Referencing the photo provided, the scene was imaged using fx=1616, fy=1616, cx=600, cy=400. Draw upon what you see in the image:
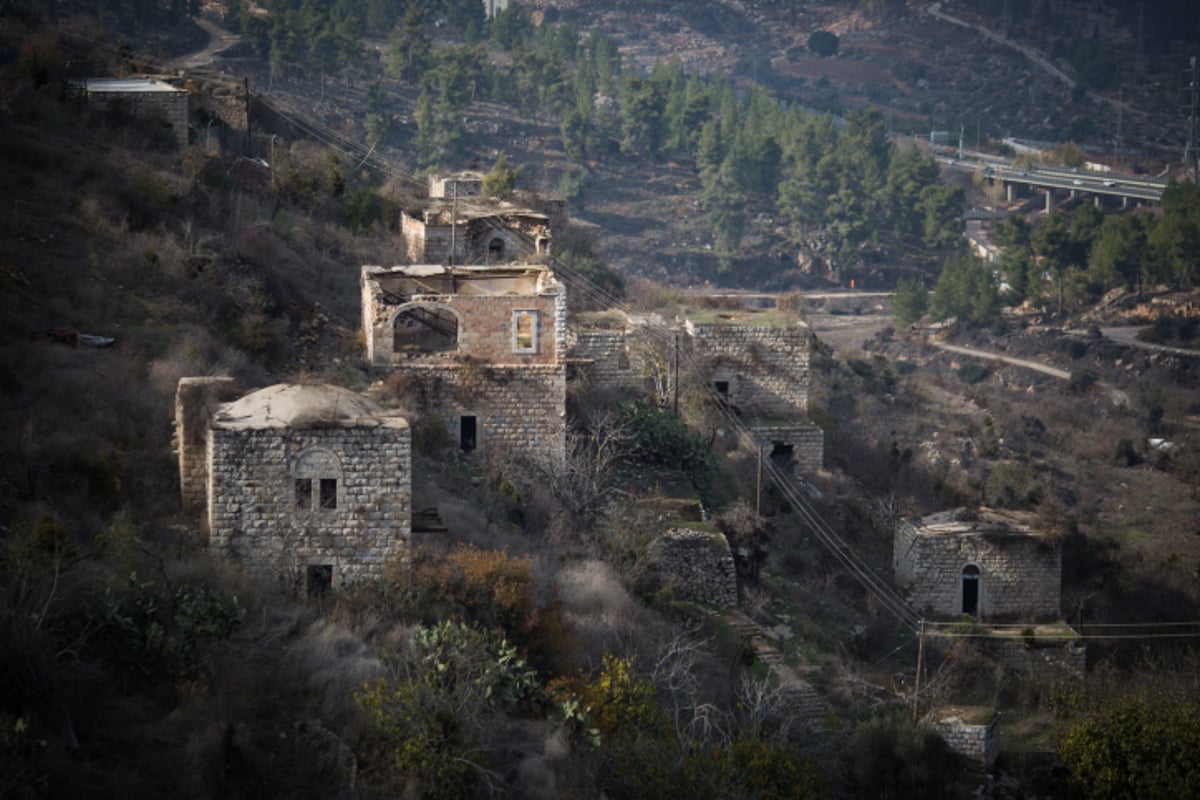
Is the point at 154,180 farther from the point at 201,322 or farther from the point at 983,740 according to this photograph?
the point at 983,740

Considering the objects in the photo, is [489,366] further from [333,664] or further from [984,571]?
[984,571]

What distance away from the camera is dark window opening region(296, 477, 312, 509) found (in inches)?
716

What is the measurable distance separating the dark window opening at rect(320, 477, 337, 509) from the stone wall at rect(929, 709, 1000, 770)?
965cm

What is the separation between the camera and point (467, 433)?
82.5ft

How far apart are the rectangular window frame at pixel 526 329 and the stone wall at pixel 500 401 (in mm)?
488

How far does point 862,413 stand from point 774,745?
2884 centimetres

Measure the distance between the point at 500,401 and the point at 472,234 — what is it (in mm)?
10216

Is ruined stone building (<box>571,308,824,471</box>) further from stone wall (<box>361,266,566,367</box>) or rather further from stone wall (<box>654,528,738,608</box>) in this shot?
stone wall (<box>654,528,738,608</box>)

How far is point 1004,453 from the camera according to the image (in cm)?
4828

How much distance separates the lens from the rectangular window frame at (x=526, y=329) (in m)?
25.5

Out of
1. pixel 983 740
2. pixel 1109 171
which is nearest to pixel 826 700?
pixel 983 740

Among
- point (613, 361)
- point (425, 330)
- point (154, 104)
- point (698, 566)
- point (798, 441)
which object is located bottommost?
point (698, 566)

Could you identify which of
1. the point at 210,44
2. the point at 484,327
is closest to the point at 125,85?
the point at 484,327

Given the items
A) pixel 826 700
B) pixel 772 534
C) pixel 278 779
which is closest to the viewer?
pixel 278 779
